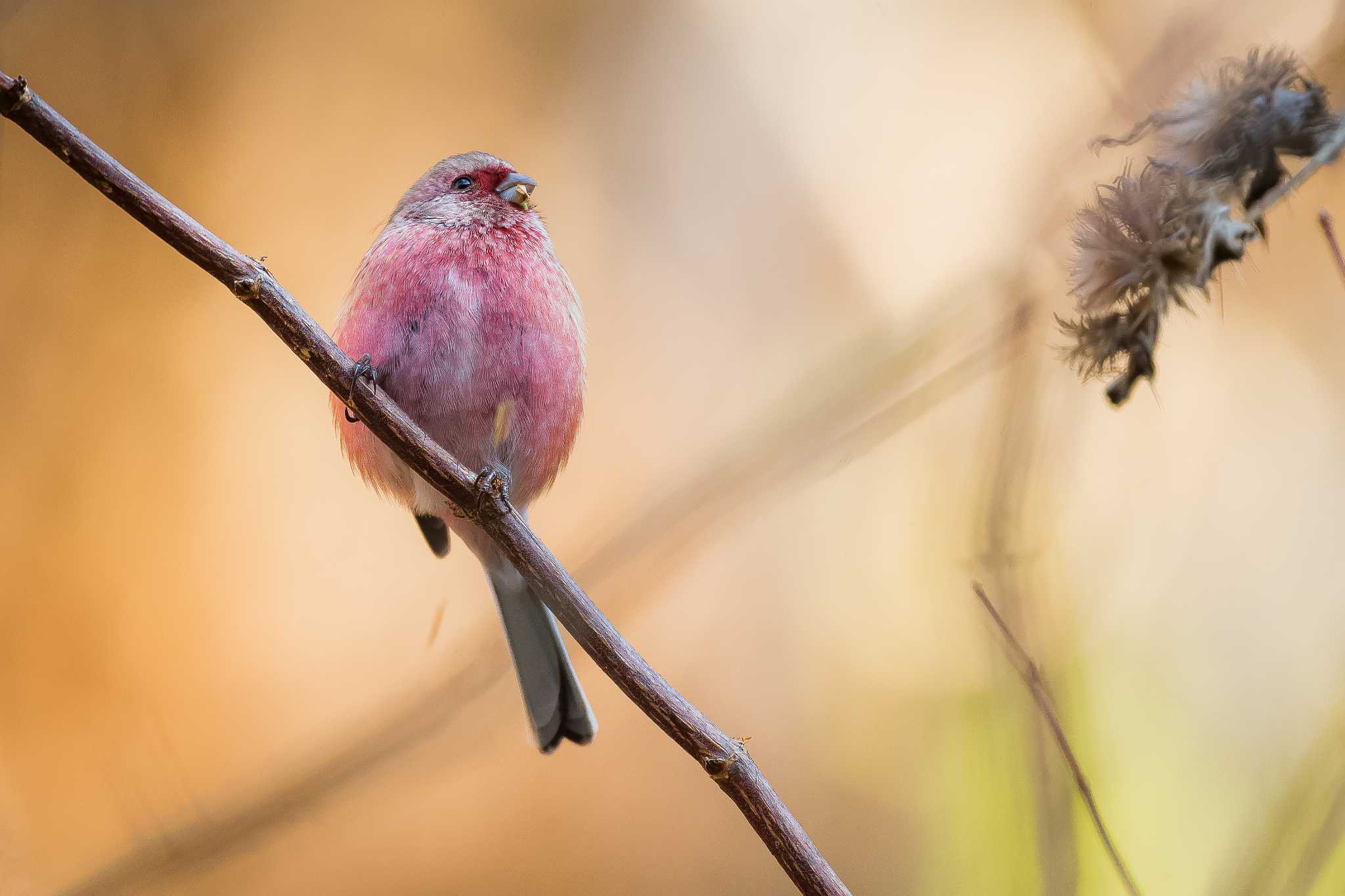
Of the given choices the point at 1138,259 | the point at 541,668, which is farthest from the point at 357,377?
the point at 1138,259

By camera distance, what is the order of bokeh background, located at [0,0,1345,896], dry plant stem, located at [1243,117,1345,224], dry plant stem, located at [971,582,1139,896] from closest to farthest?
dry plant stem, located at [1243,117,1345,224] → dry plant stem, located at [971,582,1139,896] → bokeh background, located at [0,0,1345,896]

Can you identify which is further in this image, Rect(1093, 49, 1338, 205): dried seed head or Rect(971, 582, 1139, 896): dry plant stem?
Rect(971, 582, 1139, 896): dry plant stem

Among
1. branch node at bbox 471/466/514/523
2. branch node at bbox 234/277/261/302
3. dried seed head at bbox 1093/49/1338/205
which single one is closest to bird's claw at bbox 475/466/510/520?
branch node at bbox 471/466/514/523

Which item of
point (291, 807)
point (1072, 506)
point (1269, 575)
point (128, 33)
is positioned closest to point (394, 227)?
point (128, 33)

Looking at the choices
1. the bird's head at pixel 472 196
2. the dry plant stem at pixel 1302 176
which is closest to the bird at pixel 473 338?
the bird's head at pixel 472 196

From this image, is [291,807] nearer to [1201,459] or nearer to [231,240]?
[231,240]

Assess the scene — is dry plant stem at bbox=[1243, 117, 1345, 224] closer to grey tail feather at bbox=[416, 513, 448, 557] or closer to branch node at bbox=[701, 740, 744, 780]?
branch node at bbox=[701, 740, 744, 780]
